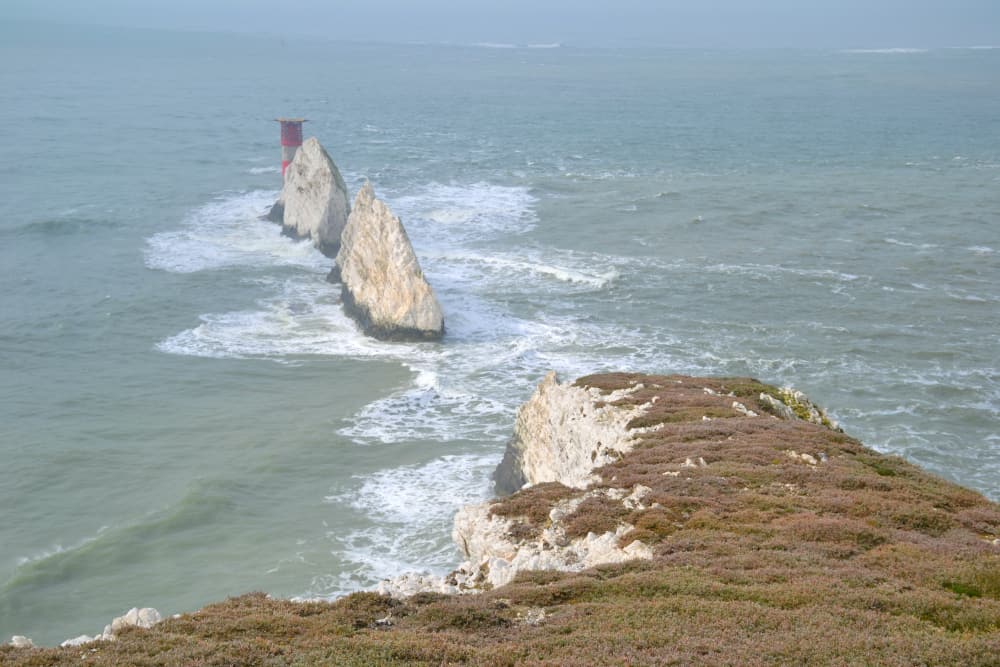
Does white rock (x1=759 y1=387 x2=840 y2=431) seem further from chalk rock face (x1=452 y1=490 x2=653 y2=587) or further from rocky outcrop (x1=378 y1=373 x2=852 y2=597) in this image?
chalk rock face (x1=452 y1=490 x2=653 y2=587)

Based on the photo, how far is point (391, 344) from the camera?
47.2 m

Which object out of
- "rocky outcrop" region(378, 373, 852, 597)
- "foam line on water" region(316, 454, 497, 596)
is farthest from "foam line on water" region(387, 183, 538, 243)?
"rocky outcrop" region(378, 373, 852, 597)

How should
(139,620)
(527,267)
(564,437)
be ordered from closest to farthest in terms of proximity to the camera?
(139,620) < (564,437) < (527,267)

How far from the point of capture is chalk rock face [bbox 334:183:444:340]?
155ft

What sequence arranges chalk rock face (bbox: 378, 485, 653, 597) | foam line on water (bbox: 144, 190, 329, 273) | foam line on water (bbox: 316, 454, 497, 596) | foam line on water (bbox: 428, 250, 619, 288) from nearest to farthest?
chalk rock face (bbox: 378, 485, 653, 597) → foam line on water (bbox: 316, 454, 497, 596) → foam line on water (bbox: 428, 250, 619, 288) → foam line on water (bbox: 144, 190, 329, 273)

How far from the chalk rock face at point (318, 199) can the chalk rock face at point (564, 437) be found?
108 feet

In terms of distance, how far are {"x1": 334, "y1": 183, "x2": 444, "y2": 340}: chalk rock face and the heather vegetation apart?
25.1m

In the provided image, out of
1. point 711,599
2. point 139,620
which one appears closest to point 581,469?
point 711,599

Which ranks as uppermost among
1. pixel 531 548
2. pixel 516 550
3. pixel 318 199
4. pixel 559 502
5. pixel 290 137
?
pixel 290 137

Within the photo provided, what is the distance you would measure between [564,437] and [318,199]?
38330mm

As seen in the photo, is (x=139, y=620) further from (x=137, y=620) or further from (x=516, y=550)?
(x=516, y=550)

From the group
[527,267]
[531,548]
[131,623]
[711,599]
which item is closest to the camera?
[711,599]

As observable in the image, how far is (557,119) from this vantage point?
125312mm

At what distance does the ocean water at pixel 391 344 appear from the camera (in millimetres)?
30891
